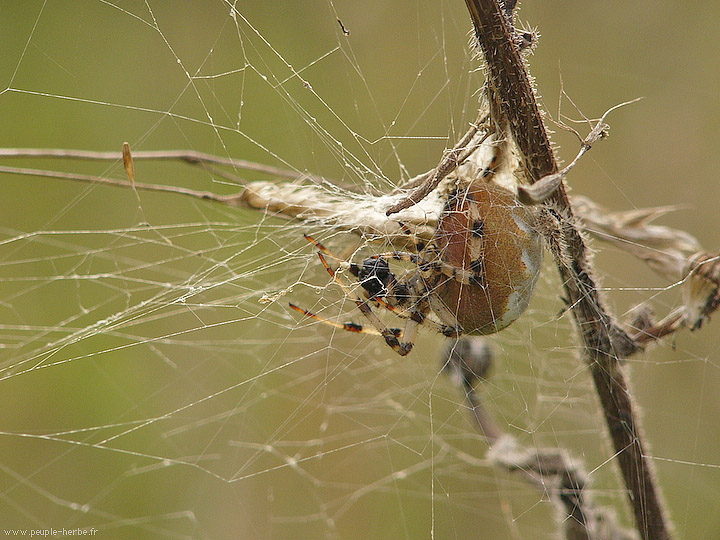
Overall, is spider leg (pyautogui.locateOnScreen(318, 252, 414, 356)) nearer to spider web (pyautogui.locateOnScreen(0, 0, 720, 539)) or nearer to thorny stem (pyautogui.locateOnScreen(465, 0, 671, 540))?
thorny stem (pyautogui.locateOnScreen(465, 0, 671, 540))

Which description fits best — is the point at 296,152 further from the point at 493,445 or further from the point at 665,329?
the point at 665,329

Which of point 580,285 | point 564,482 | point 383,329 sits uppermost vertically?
point 580,285

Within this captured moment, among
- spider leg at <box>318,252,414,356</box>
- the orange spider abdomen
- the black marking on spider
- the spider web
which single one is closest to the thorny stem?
the orange spider abdomen

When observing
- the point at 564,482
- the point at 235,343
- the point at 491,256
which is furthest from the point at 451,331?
the point at 235,343

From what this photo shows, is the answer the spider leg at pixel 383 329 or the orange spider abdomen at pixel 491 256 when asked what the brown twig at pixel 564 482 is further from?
the orange spider abdomen at pixel 491 256

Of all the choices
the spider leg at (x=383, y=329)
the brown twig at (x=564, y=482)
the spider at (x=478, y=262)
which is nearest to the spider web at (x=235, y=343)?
the brown twig at (x=564, y=482)

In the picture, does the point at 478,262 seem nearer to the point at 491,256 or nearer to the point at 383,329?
the point at 491,256

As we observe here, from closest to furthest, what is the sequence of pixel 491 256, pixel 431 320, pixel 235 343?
1. pixel 491 256
2. pixel 431 320
3. pixel 235 343
